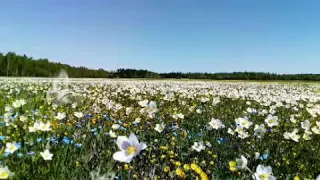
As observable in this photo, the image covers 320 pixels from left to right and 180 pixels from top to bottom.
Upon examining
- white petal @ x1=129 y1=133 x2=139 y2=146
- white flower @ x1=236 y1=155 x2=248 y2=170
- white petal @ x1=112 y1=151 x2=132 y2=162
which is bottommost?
white flower @ x1=236 y1=155 x2=248 y2=170

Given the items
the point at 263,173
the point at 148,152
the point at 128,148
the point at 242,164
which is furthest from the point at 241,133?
the point at 128,148

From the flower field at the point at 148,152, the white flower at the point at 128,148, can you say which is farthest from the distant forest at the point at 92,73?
the white flower at the point at 128,148

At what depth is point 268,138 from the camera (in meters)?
5.53

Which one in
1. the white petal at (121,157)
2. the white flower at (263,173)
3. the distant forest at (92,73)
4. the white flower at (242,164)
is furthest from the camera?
the distant forest at (92,73)

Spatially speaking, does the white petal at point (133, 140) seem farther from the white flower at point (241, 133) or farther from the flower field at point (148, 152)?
the white flower at point (241, 133)

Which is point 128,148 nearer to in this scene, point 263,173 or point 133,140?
point 133,140

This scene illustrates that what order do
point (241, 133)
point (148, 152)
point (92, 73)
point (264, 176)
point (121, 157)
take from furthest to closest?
point (92, 73) → point (241, 133) → point (148, 152) → point (264, 176) → point (121, 157)

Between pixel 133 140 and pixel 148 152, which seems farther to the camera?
pixel 148 152

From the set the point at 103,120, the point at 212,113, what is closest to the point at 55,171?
the point at 103,120

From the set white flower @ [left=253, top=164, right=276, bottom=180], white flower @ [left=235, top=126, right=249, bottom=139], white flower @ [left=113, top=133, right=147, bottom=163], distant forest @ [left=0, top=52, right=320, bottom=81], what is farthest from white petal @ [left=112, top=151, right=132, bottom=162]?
distant forest @ [left=0, top=52, right=320, bottom=81]

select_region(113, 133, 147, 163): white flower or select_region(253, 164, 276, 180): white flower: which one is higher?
select_region(113, 133, 147, 163): white flower

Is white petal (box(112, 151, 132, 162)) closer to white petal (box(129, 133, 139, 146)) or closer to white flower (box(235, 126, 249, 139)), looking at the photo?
white petal (box(129, 133, 139, 146))

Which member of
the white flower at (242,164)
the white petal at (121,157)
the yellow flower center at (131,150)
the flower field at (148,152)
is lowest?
the flower field at (148,152)

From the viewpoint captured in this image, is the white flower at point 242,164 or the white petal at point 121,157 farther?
the white flower at point 242,164
